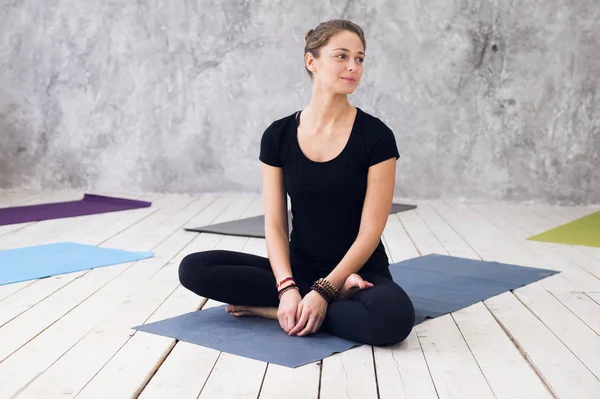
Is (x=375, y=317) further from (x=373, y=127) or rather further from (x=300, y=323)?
(x=373, y=127)

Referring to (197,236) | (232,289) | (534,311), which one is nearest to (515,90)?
(197,236)

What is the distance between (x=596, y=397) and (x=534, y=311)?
744 mm

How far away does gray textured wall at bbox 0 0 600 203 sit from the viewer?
5.08 metres

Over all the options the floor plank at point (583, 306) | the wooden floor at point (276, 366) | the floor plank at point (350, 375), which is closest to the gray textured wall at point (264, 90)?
the wooden floor at point (276, 366)

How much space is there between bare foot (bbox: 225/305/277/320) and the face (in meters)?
0.63

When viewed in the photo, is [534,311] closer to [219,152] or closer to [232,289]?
[232,289]

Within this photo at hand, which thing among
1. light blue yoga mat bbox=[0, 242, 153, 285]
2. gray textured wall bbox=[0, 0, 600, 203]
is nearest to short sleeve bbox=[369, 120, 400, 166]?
light blue yoga mat bbox=[0, 242, 153, 285]

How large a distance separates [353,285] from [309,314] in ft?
0.45

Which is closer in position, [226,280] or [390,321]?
[390,321]

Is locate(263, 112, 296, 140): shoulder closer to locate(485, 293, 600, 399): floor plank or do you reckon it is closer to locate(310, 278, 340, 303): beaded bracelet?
locate(310, 278, 340, 303): beaded bracelet

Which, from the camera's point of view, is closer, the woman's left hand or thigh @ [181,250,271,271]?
the woman's left hand

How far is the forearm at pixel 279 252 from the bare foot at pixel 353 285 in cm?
15

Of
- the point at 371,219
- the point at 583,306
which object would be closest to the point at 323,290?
the point at 371,219

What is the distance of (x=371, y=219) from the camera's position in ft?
7.11
